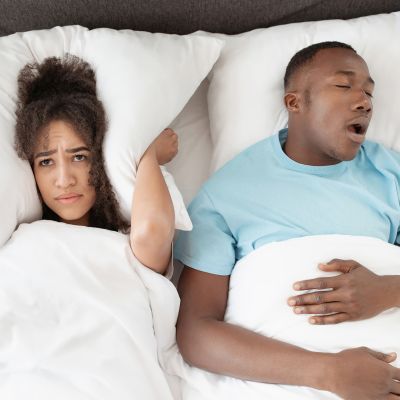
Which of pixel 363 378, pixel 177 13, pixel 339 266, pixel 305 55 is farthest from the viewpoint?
pixel 177 13

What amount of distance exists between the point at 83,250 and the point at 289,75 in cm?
68

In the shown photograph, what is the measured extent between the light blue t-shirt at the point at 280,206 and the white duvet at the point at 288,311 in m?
0.05

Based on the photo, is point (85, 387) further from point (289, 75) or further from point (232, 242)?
point (289, 75)

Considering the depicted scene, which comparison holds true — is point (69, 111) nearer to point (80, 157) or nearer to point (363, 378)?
point (80, 157)

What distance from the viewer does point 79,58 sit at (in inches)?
53.9

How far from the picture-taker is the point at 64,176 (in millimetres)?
1239

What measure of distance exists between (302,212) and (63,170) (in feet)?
1.80

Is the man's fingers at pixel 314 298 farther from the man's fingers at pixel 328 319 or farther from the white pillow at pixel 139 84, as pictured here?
the white pillow at pixel 139 84

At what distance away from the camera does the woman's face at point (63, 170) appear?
1252 mm

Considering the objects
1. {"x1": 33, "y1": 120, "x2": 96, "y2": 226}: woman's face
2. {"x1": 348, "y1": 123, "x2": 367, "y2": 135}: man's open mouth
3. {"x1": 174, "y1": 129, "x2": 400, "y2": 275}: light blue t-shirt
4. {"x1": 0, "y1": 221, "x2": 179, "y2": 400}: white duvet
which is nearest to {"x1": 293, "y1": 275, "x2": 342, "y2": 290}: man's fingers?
{"x1": 174, "y1": 129, "x2": 400, "y2": 275}: light blue t-shirt

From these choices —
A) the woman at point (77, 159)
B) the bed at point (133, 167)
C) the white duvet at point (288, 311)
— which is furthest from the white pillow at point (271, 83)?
the white duvet at point (288, 311)

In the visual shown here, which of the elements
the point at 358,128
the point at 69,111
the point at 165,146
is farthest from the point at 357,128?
the point at 69,111

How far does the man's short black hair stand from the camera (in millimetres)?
1403

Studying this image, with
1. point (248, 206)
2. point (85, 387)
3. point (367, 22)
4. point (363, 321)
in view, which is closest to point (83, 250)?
point (85, 387)
